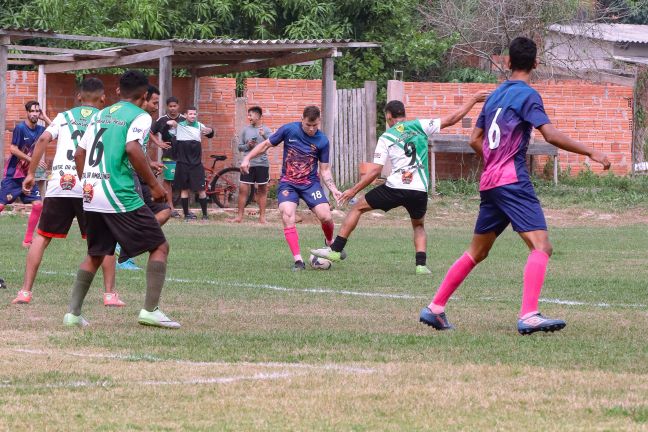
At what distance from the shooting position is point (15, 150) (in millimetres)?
14867

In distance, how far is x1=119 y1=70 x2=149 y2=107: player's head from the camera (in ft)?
28.9

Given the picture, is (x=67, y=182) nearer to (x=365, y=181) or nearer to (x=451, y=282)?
(x=451, y=282)

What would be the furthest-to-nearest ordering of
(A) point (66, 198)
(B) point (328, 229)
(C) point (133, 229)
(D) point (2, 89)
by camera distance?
(D) point (2, 89) → (B) point (328, 229) → (A) point (66, 198) → (C) point (133, 229)

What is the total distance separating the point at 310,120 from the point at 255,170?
787 cm

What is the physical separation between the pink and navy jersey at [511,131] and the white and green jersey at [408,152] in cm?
487

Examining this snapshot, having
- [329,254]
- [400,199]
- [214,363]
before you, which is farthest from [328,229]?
[214,363]

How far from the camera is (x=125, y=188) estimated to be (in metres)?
8.69

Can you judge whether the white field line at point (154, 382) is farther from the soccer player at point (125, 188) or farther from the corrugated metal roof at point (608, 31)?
the corrugated metal roof at point (608, 31)

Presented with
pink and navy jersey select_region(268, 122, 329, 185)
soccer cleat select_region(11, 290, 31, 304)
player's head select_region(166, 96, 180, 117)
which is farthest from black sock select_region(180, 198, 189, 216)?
soccer cleat select_region(11, 290, 31, 304)

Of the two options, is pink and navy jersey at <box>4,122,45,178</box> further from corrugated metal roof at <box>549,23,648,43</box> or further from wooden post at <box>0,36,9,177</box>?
corrugated metal roof at <box>549,23,648,43</box>

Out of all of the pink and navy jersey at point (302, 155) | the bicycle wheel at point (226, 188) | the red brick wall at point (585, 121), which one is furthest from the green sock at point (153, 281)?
the red brick wall at point (585, 121)

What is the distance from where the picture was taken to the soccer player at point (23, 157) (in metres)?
14.9

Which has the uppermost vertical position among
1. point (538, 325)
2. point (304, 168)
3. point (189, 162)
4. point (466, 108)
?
point (466, 108)

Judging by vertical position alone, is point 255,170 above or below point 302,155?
below
